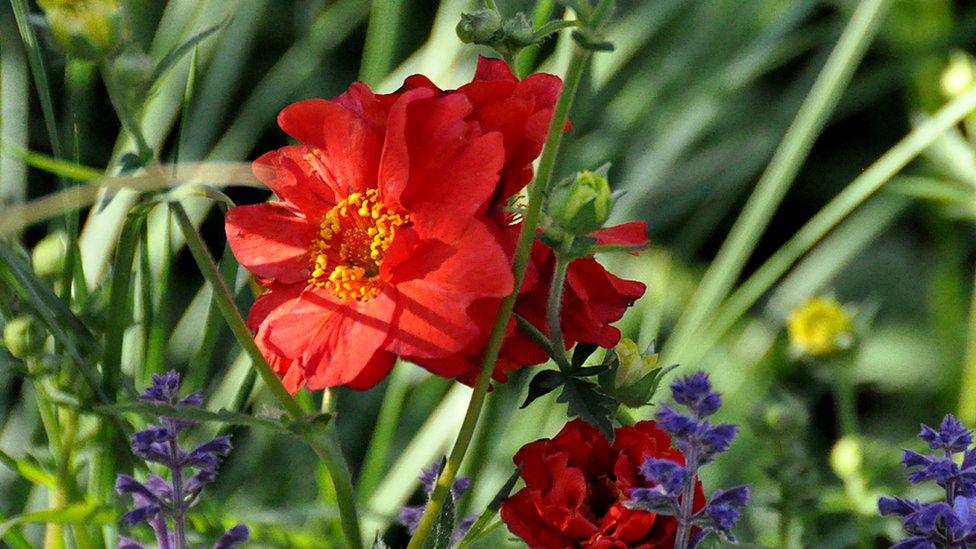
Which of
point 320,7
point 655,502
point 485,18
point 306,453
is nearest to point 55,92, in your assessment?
point 320,7

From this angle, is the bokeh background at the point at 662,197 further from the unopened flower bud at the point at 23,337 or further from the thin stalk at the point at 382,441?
the unopened flower bud at the point at 23,337

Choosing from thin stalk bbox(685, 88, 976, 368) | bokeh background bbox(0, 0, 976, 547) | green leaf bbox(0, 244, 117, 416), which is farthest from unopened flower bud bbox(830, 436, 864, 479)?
green leaf bbox(0, 244, 117, 416)

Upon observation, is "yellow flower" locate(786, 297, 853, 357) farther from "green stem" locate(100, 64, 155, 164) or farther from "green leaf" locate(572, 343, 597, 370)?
"green stem" locate(100, 64, 155, 164)

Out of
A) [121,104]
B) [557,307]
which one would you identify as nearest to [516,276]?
[557,307]

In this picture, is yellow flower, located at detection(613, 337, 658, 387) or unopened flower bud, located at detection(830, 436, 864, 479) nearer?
yellow flower, located at detection(613, 337, 658, 387)

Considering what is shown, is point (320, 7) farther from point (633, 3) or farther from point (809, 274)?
point (809, 274)
